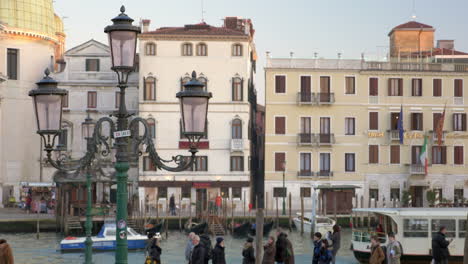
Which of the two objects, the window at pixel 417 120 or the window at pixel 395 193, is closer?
the window at pixel 395 193

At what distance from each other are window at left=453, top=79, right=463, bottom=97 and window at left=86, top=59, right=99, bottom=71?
65.0 feet

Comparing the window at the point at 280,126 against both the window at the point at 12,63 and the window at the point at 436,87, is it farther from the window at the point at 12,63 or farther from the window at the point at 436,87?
the window at the point at 12,63

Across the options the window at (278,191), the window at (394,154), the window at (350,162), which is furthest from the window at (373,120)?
the window at (278,191)

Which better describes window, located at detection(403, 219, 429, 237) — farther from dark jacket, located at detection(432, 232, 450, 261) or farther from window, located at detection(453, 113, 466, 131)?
window, located at detection(453, 113, 466, 131)

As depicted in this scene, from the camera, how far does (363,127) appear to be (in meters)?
54.0

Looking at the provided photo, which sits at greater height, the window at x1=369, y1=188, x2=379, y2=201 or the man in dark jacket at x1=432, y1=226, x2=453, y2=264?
the man in dark jacket at x1=432, y1=226, x2=453, y2=264

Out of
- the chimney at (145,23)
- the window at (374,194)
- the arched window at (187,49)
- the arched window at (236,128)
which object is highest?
the chimney at (145,23)

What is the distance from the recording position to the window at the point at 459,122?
177ft

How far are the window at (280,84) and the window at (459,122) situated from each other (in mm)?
9586

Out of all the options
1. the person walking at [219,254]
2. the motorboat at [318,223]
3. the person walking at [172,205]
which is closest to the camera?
the person walking at [219,254]

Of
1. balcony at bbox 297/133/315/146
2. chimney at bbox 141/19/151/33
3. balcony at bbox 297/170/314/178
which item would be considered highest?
chimney at bbox 141/19/151/33

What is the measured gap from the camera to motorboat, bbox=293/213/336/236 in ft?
144

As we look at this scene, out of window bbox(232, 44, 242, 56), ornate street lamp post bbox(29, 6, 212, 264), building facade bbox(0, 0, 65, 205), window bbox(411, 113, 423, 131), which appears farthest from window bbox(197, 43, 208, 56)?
ornate street lamp post bbox(29, 6, 212, 264)

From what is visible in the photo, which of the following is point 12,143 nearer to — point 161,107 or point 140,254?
point 161,107
